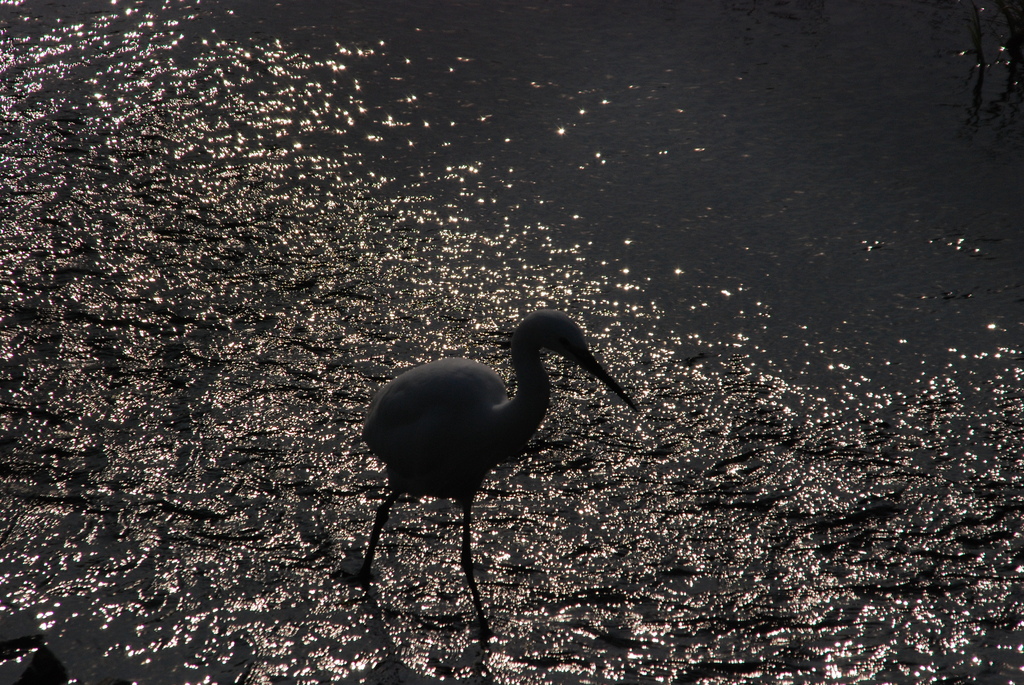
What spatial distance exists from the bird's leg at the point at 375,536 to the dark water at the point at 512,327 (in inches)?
2.9

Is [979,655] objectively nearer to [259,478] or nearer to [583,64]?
[259,478]

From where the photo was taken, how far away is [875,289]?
5.23 metres

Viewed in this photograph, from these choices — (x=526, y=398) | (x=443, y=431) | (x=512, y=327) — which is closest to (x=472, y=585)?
(x=443, y=431)

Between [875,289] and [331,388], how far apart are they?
322 centimetres

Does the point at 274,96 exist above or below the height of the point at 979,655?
above

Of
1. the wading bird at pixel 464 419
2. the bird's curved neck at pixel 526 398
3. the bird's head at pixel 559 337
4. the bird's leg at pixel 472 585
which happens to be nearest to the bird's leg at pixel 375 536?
the wading bird at pixel 464 419

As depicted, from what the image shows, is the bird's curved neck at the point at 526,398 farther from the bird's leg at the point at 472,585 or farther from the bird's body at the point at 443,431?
the bird's leg at the point at 472,585

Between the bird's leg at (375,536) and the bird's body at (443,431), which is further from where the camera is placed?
the bird's leg at (375,536)

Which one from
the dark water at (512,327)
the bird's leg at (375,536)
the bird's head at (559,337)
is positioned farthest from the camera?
the bird's leg at (375,536)

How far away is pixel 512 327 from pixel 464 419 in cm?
164

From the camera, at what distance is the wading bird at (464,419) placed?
3.22 m

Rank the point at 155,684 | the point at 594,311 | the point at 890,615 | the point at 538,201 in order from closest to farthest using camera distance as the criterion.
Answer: the point at 155,684 → the point at 890,615 → the point at 594,311 → the point at 538,201

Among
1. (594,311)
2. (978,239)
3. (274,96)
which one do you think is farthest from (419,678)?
(274,96)

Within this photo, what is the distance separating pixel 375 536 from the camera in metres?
3.54
